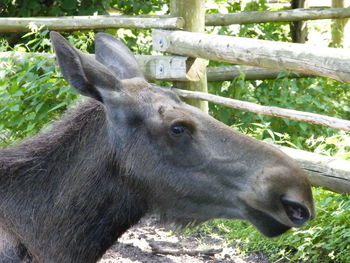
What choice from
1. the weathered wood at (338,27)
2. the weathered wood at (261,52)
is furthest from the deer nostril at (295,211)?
the weathered wood at (338,27)

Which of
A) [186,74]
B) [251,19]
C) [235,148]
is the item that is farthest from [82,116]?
[251,19]

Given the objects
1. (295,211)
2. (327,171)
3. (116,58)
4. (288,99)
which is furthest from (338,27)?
(295,211)

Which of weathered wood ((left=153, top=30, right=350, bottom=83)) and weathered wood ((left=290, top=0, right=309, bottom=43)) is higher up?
weathered wood ((left=153, top=30, right=350, bottom=83))

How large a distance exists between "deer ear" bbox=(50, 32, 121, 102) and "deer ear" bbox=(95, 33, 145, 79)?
22.0 inches

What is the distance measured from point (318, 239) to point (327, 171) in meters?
0.58

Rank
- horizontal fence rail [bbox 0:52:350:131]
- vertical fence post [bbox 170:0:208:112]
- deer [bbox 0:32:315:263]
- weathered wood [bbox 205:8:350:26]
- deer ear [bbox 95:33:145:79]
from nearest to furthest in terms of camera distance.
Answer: deer [bbox 0:32:315:263]
deer ear [bbox 95:33:145:79]
horizontal fence rail [bbox 0:52:350:131]
vertical fence post [bbox 170:0:208:112]
weathered wood [bbox 205:8:350:26]

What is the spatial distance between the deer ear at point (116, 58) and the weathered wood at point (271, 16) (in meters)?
5.06

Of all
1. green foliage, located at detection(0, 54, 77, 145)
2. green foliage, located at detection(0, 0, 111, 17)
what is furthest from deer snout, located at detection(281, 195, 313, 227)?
green foliage, located at detection(0, 0, 111, 17)

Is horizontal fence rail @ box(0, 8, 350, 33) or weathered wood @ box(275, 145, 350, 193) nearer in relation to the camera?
weathered wood @ box(275, 145, 350, 193)

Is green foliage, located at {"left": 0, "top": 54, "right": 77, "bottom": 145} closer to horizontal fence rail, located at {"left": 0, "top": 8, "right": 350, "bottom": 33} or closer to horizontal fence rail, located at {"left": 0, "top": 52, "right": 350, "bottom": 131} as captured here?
horizontal fence rail, located at {"left": 0, "top": 52, "right": 350, "bottom": 131}

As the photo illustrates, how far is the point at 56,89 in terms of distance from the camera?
8281 mm

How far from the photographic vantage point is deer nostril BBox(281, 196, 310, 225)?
3768 mm

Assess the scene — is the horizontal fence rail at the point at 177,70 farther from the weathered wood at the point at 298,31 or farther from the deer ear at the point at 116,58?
the deer ear at the point at 116,58

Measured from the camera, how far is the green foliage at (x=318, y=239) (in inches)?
234
